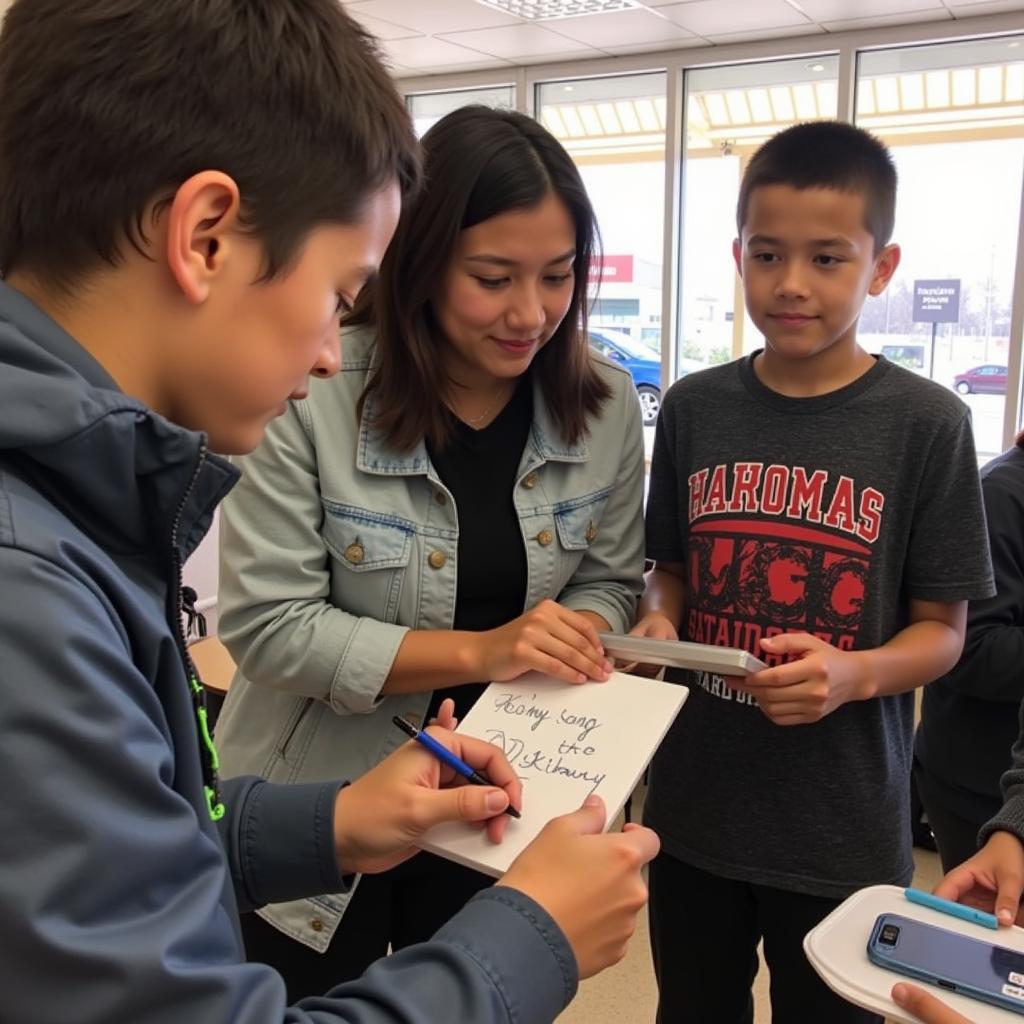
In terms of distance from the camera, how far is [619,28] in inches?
193

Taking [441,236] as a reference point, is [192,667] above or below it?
below

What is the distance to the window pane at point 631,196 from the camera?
550 cm

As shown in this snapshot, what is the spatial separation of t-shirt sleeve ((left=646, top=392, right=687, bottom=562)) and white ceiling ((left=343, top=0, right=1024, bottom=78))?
3354 millimetres

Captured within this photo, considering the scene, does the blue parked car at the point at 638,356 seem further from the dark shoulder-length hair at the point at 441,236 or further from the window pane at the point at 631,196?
the dark shoulder-length hair at the point at 441,236

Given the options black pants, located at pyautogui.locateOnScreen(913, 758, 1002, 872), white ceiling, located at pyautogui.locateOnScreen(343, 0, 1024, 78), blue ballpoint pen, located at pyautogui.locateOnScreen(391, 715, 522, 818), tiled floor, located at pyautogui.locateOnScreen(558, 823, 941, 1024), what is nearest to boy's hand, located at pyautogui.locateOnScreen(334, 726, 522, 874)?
blue ballpoint pen, located at pyautogui.locateOnScreen(391, 715, 522, 818)

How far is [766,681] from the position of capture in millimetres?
1187

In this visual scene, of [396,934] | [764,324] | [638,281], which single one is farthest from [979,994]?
[638,281]

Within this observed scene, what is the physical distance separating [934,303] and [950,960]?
14.5 feet

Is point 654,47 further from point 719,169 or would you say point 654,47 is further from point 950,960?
point 950,960

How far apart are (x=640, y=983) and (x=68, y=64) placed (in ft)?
8.00

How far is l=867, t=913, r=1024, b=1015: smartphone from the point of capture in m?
0.86

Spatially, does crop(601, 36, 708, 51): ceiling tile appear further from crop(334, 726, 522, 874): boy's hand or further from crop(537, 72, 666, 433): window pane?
crop(334, 726, 522, 874): boy's hand

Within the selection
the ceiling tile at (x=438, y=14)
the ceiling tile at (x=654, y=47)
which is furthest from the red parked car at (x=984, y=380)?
the ceiling tile at (x=438, y=14)

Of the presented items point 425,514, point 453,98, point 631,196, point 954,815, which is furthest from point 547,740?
point 453,98
